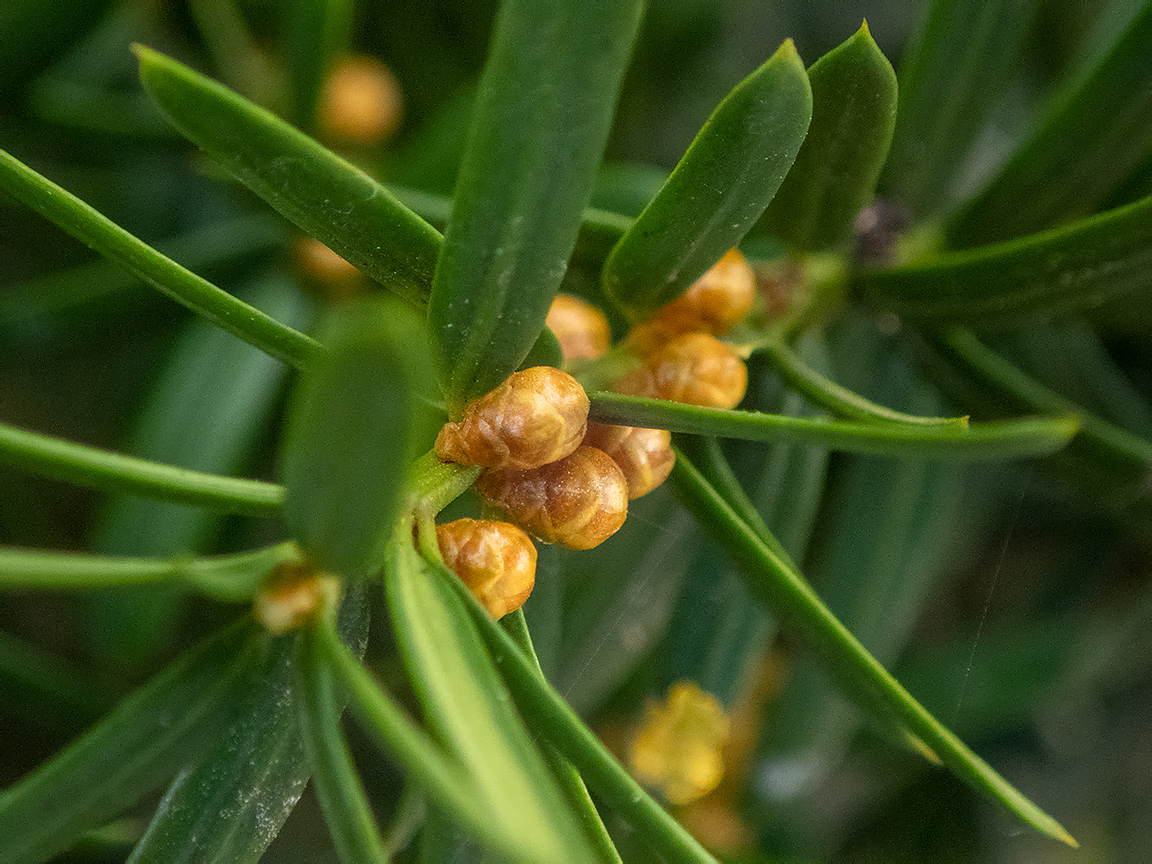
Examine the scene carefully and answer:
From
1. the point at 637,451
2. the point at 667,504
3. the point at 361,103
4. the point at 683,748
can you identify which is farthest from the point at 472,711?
the point at 361,103

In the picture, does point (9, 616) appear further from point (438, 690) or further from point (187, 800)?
point (438, 690)

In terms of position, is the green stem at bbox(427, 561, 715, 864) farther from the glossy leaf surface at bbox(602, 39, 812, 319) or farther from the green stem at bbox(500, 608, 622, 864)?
the glossy leaf surface at bbox(602, 39, 812, 319)

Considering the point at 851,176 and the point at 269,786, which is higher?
the point at 851,176

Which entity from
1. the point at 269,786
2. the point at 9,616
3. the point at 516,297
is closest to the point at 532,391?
the point at 516,297

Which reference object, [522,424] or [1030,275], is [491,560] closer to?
[522,424]

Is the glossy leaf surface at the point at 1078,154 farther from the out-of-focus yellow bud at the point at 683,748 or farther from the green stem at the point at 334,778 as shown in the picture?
the green stem at the point at 334,778

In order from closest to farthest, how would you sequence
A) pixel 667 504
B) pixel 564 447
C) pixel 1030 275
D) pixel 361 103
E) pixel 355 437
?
pixel 355 437 → pixel 564 447 → pixel 1030 275 → pixel 667 504 → pixel 361 103
